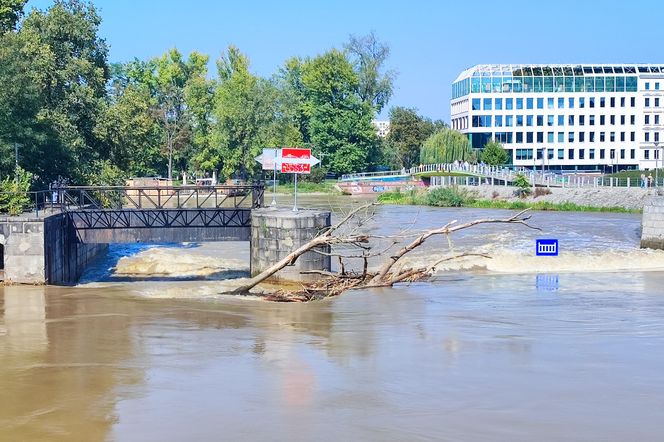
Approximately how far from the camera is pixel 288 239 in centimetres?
2728

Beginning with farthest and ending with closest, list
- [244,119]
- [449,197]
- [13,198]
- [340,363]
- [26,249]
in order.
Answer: [244,119], [449,197], [13,198], [26,249], [340,363]

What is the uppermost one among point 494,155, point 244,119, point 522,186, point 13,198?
point 244,119

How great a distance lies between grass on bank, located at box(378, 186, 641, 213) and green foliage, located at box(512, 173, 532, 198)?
119cm

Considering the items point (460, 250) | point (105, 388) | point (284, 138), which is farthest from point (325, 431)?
point (284, 138)

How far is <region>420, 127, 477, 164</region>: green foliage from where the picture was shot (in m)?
99.3

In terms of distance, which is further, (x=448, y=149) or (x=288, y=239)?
(x=448, y=149)

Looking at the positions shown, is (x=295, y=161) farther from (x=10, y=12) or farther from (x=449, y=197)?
(x=449, y=197)

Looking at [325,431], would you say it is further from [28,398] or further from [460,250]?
[460,250]

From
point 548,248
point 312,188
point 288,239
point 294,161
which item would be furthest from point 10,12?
point 312,188

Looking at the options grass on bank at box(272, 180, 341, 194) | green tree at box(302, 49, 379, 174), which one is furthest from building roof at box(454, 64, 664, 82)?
grass on bank at box(272, 180, 341, 194)

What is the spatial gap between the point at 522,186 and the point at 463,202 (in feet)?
17.8

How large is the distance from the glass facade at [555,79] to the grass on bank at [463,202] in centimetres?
2628

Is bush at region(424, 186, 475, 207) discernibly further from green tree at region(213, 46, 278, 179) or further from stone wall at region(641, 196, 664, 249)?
stone wall at region(641, 196, 664, 249)

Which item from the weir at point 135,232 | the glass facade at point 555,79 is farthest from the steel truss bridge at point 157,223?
the glass facade at point 555,79
